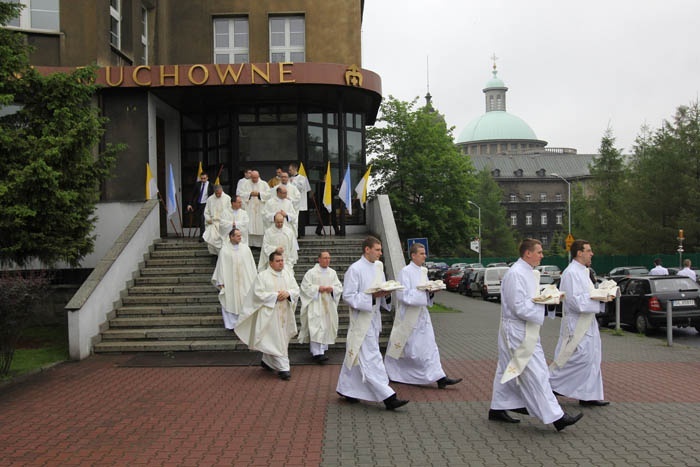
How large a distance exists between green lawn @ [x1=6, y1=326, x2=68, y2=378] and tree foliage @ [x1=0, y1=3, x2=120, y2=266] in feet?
5.20

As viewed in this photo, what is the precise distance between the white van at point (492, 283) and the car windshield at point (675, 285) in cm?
1502

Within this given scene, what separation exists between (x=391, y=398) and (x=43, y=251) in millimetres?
7946

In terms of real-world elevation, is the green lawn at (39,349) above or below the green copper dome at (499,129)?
below

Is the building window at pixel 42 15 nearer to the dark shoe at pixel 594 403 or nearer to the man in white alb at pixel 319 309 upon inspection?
the man in white alb at pixel 319 309

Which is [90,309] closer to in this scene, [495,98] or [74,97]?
[74,97]

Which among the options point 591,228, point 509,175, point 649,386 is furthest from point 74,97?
point 509,175

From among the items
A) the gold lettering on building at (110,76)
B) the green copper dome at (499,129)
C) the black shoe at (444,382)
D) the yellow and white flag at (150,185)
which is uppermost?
the green copper dome at (499,129)

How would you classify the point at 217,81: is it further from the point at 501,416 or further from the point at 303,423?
the point at 501,416

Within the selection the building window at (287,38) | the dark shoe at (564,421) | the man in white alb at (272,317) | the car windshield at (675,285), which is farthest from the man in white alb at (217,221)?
the car windshield at (675,285)

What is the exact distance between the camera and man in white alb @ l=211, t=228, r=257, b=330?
41.4 ft

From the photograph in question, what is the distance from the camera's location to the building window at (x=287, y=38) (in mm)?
21906

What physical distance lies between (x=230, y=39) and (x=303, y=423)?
17073mm

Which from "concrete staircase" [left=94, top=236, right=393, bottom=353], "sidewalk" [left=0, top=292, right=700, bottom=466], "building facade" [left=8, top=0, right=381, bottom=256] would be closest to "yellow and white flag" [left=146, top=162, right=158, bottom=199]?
"building facade" [left=8, top=0, right=381, bottom=256]

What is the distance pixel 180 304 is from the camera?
44.8 ft
